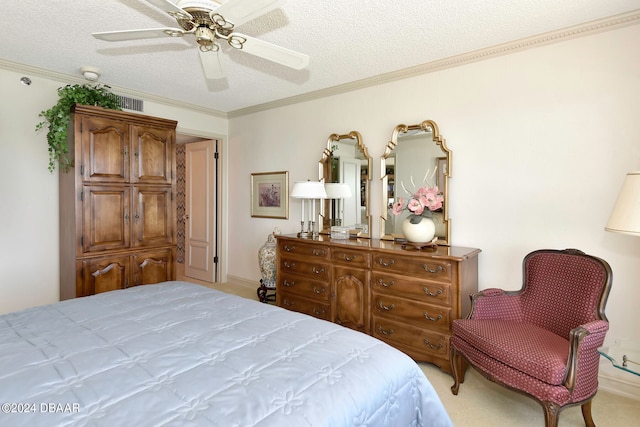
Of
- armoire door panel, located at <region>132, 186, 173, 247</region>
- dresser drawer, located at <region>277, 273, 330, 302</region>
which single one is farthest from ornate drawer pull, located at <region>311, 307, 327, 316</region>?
armoire door panel, located at <region>132, 186, 173, 247</region>

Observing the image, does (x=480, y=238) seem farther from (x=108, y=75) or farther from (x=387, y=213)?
(x=108, y=75)

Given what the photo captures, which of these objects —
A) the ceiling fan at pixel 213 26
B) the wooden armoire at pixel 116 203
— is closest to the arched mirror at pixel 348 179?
the ceiling fan at pixel 213 26

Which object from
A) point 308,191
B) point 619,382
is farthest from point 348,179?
point 619,382

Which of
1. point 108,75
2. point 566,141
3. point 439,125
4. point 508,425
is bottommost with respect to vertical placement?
point 508,425

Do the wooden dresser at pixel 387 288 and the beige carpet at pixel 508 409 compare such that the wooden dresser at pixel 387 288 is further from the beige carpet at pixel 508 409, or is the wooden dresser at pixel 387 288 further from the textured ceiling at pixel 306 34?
the textured ceiling at pixel 306 34

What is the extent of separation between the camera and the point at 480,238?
296 cm

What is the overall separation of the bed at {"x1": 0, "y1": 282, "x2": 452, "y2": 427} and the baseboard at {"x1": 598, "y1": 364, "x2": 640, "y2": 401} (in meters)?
1.80

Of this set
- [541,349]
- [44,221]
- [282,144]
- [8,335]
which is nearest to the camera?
[8,335]

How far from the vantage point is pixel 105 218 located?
10.9 ft

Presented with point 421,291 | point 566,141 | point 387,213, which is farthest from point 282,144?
point 566,141

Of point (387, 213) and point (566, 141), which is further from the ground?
point (566, 141)

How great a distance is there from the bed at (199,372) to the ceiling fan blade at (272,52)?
1.54m

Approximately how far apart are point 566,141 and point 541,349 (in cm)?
157

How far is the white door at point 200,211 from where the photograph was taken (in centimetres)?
527
